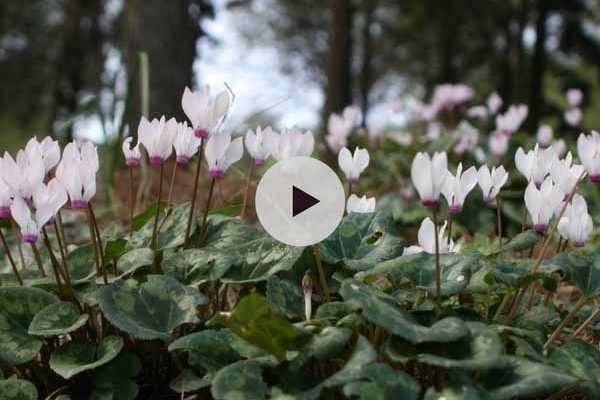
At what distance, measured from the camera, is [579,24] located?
12.2 metres

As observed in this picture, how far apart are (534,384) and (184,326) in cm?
76

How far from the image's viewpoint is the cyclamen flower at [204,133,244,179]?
1439 mm

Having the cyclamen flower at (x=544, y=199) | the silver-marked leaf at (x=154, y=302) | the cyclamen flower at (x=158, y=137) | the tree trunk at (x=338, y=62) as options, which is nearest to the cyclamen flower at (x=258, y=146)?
the cyclamen flower at (x=158, y=137)

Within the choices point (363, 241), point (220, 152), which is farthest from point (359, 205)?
point (220, 152)

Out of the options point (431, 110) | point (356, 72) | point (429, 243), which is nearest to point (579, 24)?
point (356, 72)

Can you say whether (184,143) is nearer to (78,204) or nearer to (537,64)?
(78,204)

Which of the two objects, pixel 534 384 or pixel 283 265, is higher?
pixel 283 265

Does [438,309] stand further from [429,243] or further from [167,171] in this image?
[167,171]

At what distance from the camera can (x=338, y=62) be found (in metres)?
6.54

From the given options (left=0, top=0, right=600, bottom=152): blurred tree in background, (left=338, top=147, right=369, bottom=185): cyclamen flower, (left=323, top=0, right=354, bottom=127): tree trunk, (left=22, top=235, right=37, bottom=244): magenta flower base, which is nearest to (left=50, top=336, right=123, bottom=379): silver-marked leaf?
(left=22, top=235, right=37, bottom=244): magenta flower base

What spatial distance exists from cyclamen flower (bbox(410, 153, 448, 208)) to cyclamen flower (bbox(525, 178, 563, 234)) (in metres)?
0.28

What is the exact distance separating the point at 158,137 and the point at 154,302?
0.35m
